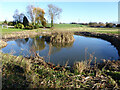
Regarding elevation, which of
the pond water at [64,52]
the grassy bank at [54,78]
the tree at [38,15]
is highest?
the tree at [38,15]

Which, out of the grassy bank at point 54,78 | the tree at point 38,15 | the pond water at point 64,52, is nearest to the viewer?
the grassy bank at point 54,78

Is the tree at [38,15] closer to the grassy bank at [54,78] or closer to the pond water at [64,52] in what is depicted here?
the pond water at [64,52]

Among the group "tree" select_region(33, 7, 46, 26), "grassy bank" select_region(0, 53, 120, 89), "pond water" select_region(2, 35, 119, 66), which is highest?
"tree" select_region(33, 7, 46, 26)

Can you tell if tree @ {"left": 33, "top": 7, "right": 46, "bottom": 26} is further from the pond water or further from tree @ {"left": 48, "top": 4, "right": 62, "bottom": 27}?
the pond water

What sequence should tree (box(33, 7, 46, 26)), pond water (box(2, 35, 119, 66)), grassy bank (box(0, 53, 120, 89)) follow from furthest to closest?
tree (box(33, 7, 46, 26)) → pond water (box(2, 35, 119, 66)) → grassy bank (box(0, 53, 120, 89))

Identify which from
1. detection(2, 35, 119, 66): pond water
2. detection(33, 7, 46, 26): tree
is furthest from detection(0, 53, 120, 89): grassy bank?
detection(33, 7, 46, 26): tree

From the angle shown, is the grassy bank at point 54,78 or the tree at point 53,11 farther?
the tree at point 53,11

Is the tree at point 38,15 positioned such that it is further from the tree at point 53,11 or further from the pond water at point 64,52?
the pond water at point 64,52

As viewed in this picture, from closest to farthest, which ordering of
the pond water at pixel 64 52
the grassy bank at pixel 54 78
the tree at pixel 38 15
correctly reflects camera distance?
the grassy bank at pixel 54 78, the pond water at pixel 64 52, the tree at pixel 38 15

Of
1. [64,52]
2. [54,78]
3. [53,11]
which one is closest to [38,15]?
[53,11]

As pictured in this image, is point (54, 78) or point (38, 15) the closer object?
point (54, 78)

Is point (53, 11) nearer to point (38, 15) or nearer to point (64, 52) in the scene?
point (38, 15)

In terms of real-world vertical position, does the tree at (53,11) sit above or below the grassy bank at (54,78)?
above

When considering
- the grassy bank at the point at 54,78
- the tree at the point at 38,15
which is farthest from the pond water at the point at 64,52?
the tree at the point at 38,15
